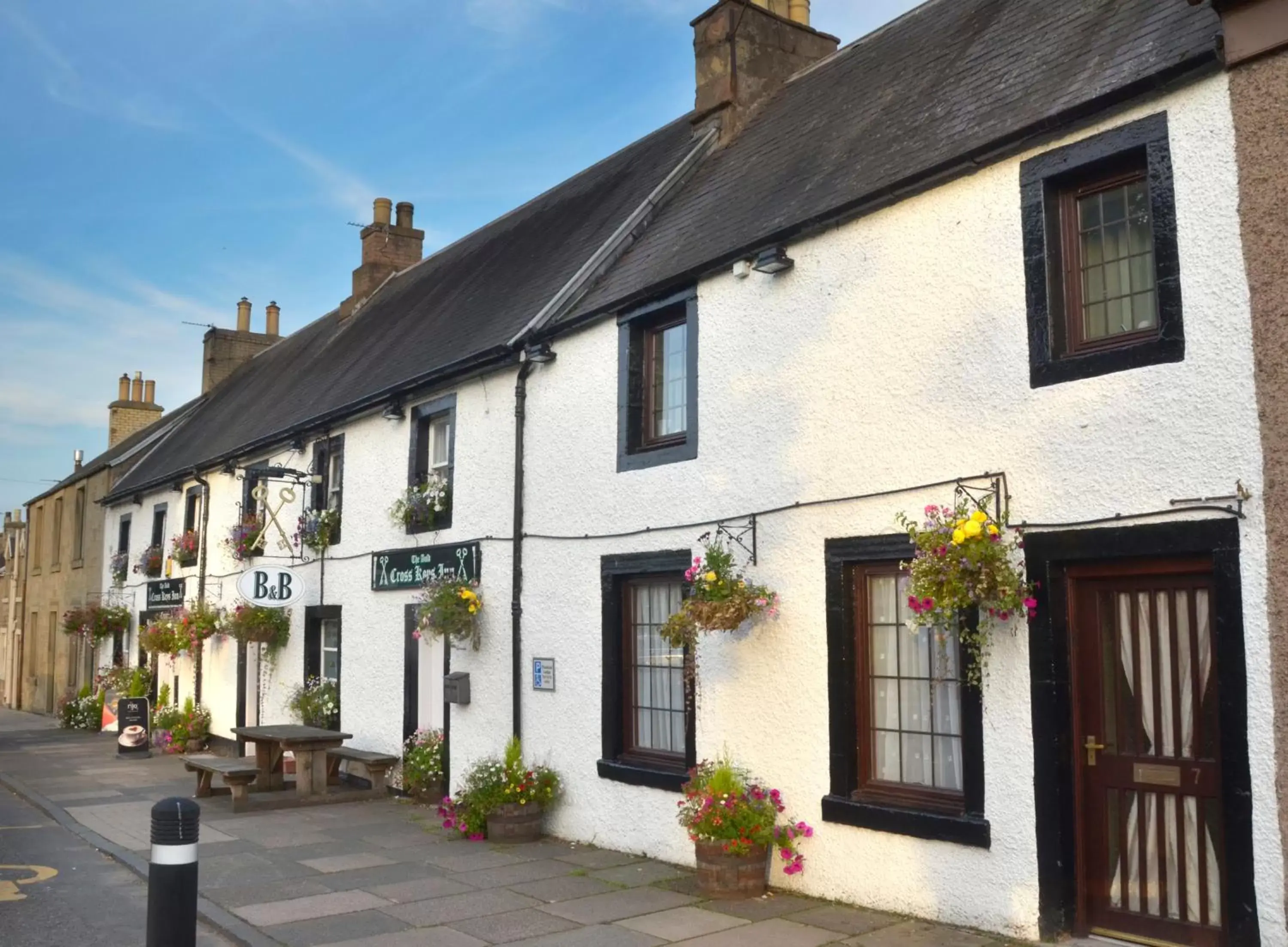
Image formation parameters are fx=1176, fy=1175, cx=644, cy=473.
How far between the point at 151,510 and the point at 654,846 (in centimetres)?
1794

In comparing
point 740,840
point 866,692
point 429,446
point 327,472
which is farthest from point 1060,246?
point 327,472

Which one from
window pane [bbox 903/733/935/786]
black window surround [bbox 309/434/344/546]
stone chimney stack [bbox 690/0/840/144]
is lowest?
window pane [bbox 903/733/935/786]

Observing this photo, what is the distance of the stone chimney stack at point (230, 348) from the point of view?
30.4 meters

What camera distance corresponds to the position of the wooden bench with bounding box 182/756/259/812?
43.2ft

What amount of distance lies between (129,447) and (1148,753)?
29.2 metres

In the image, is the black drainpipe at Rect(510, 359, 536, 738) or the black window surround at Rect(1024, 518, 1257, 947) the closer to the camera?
the black window surround at Rect(1024, 518, 1257, 947)

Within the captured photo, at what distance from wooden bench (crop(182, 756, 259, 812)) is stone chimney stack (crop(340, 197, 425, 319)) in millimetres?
11542

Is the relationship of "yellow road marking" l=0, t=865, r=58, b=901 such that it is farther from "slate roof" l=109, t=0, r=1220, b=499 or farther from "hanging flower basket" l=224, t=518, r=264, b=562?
"hanging flower basket" l=224, t=518, r=264, b=562

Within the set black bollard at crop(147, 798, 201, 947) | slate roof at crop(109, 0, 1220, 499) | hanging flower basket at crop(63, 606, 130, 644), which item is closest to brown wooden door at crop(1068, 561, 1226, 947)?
slate roof at crop(109, 0, 1220, 499)

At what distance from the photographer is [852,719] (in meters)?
8.21

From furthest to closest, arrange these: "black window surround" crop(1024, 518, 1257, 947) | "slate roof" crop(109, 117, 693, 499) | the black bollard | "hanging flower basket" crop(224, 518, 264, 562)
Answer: "hanging flower basket" crop(224, 518, 264, 562) < "slate roof" crop(109, 117, 693, 499) < "black window surround" crop(1024, 518, 1257, 947) < the black bollard

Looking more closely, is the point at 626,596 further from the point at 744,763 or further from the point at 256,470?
the point at 256,470

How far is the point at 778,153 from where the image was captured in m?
11.4

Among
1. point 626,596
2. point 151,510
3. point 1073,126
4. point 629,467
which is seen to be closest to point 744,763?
point 626,596
